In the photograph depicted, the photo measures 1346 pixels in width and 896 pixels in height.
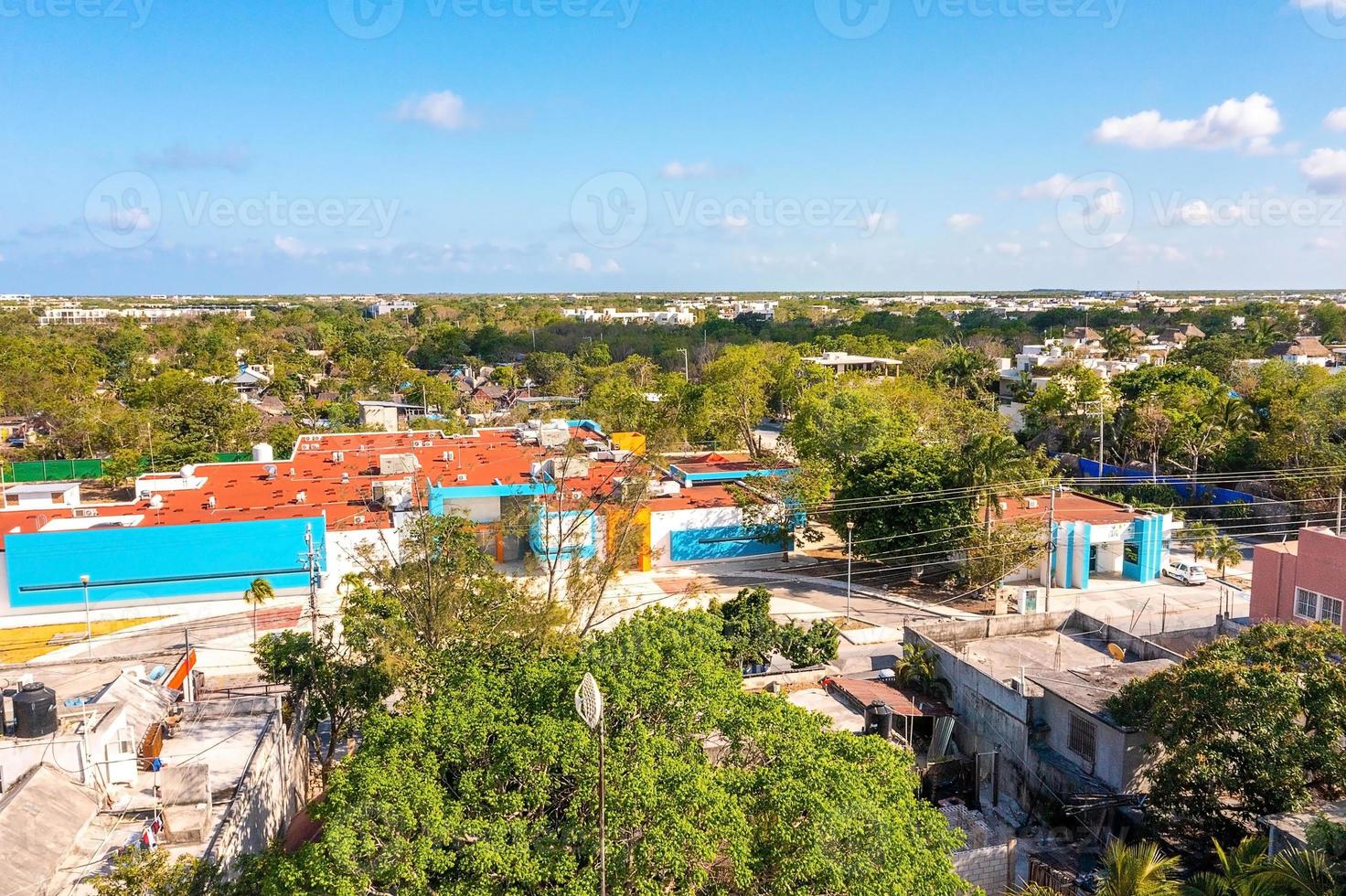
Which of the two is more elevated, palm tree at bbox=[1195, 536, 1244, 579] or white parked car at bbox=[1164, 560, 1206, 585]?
palm tree at bbox=[1195, 536, 1244, 579]

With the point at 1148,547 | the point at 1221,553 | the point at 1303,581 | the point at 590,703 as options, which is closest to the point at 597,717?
the point at 590,703

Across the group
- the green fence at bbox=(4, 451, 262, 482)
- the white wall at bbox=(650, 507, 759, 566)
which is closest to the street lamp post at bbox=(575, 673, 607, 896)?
the white wall at bbox=(650, 507, 759, 566)

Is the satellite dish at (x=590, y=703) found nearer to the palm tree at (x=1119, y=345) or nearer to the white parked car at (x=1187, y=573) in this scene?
the white parked car at (x=1187, y=573)

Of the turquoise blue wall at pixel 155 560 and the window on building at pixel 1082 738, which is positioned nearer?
the window on building at pixel 1082 738

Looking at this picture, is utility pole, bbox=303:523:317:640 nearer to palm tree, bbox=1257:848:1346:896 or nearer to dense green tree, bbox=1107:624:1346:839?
dense green tree, bbox=1107:624:1346:839

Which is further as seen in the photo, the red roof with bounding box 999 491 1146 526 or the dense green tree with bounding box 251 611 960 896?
the red roof with bounding box 999 491 1146 526

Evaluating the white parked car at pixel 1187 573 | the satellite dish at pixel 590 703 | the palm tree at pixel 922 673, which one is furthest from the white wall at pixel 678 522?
the satellite dish at pixel 590 703

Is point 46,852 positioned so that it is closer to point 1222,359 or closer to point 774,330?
point 1222,359
